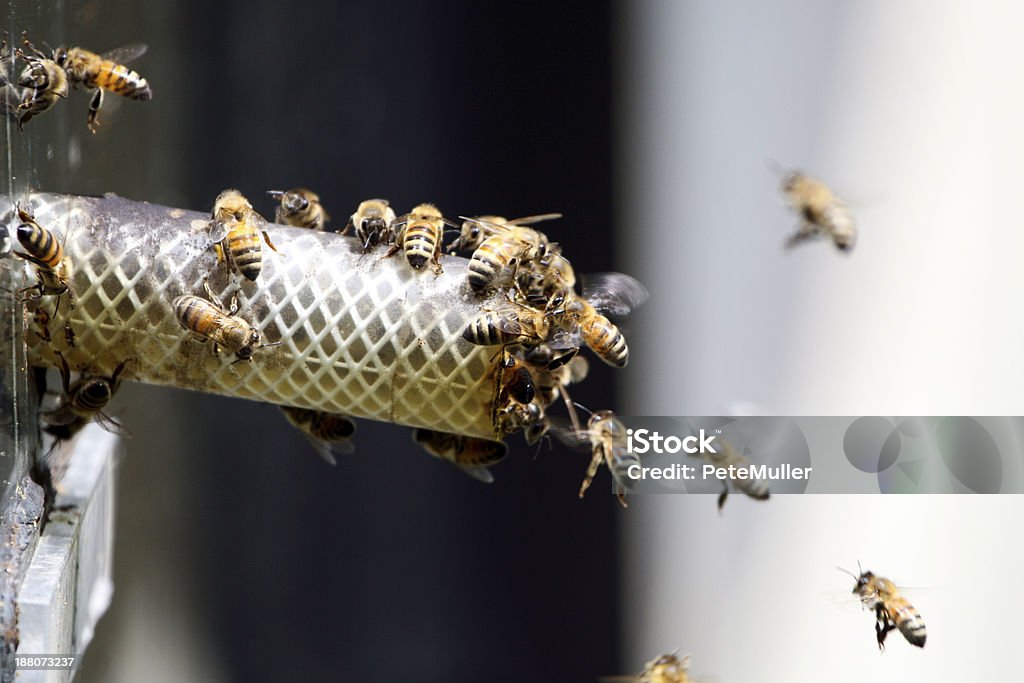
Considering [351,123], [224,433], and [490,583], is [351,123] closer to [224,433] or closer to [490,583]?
[224,433]

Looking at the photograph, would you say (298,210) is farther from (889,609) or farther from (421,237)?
(889,609)

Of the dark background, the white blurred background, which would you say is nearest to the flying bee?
the dark background

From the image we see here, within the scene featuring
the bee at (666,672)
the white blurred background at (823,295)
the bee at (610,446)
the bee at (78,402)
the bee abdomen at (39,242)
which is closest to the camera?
the bee abdomen at (39,242)

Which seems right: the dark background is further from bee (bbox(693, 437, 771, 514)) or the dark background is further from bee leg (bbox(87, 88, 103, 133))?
bee (bbox(693, 437, 771, 514))

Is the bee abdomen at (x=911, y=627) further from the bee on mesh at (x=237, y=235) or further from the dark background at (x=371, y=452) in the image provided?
the bee on mesh at (x=237, y=235)

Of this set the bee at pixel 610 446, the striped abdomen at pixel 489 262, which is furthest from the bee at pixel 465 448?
the striped abdomen at pixel 489 262

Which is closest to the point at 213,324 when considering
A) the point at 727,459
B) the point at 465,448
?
the point at 465,448
